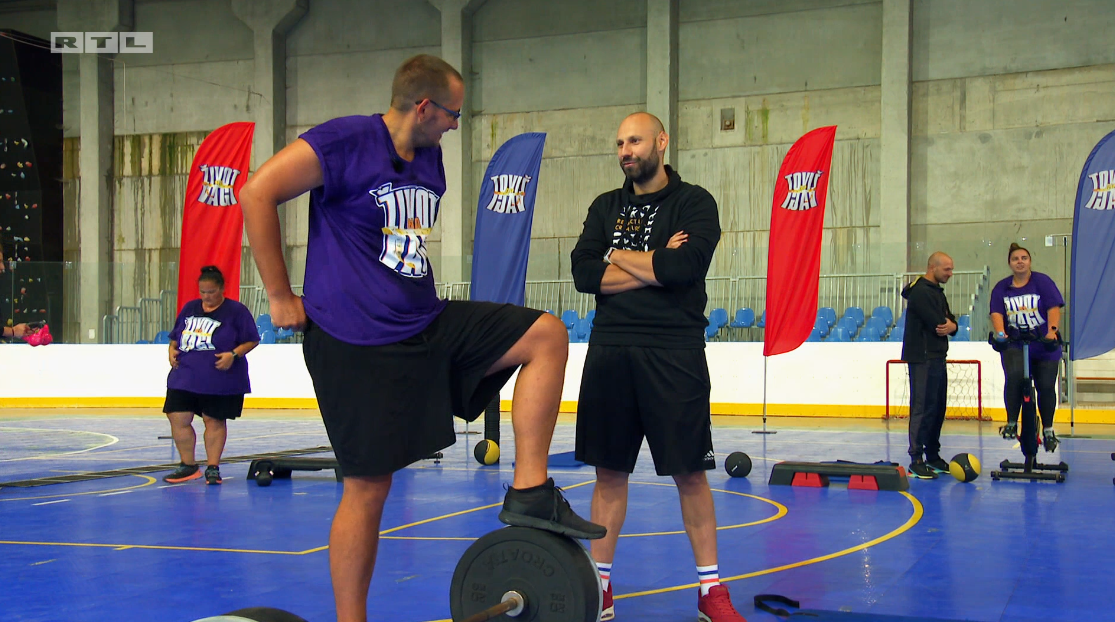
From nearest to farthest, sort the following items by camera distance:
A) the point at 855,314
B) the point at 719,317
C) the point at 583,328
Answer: the point at 855,314
the point at 719,317
the point at 583,328

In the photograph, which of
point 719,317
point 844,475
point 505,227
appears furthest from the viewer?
point 719,317

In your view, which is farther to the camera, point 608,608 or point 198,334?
point 198,334

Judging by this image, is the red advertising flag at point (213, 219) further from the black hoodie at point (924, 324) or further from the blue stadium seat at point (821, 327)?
the blue stadium seat at point (821, 327)

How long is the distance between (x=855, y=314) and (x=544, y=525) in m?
16.0

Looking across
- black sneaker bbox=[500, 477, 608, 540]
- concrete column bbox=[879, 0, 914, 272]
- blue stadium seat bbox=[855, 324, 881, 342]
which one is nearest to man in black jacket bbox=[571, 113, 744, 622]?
black sneaker bbox=[500, 477, 608, 540]

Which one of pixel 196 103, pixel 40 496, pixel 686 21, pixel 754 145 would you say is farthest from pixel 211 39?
pixel 40 496

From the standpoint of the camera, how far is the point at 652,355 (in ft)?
12.4

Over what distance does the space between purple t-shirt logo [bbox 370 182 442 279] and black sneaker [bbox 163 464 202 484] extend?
5.96 metres

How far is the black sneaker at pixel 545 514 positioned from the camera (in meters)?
2.91

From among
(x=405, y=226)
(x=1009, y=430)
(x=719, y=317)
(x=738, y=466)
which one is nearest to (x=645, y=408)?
(x=405, y=226)

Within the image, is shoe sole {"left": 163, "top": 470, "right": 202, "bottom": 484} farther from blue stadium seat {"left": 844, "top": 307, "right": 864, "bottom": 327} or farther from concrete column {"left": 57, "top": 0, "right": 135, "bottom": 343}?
concrete column {"left": 57, "top": 0, "right": 135, "bottom": 343}

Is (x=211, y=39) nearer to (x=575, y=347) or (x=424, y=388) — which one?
(x=575, y=347)

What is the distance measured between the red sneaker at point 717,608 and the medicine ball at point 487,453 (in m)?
5.50

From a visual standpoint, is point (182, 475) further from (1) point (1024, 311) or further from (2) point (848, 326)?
(2) point (848, 326)
